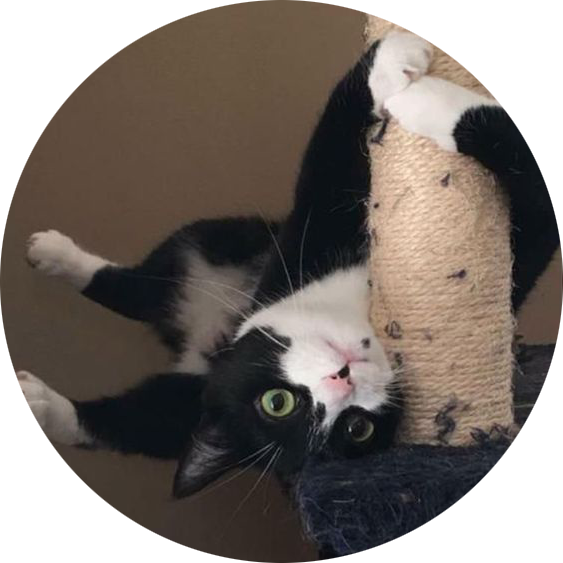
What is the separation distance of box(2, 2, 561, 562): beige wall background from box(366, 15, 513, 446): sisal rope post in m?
0.08

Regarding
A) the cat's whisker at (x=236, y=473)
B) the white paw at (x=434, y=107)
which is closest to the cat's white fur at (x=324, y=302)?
the white paw at (x=434, y=107)

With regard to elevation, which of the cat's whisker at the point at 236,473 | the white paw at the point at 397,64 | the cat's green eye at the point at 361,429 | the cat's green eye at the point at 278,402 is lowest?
the cat's whisker at the point at 236,473

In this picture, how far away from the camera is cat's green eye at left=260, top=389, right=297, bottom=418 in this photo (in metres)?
1.11

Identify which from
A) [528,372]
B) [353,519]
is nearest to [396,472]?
[353,519]

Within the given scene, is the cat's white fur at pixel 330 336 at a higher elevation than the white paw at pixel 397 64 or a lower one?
lower

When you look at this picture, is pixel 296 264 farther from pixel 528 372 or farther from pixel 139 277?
pixel 528 372

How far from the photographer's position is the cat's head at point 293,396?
1.08 meters

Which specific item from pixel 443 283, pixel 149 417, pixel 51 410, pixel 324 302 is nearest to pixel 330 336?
pixel 324 302

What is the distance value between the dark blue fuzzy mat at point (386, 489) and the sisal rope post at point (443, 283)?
3 cm

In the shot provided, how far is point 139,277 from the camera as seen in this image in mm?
1188

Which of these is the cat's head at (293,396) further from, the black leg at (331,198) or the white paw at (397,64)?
the white paw at (397,64)

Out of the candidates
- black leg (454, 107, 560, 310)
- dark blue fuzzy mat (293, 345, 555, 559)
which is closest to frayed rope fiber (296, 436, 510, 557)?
dark blue fuzzy mat (293, 345, 555, 559)

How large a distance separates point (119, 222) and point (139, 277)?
9 cm

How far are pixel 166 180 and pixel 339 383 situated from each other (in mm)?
379
